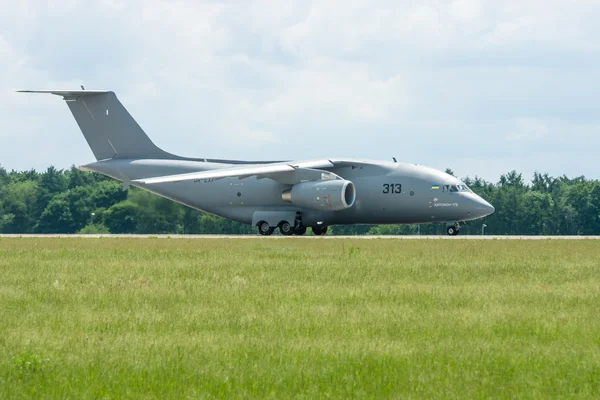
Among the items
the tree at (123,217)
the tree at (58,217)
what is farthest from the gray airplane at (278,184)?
the tree at (58,217)

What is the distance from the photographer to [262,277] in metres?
19.0

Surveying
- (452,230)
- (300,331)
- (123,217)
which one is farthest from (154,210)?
(300,331)

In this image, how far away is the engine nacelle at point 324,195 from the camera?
4162 cm

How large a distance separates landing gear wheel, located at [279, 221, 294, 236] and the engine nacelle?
170 centimetres

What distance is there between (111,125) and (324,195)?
43.8ft

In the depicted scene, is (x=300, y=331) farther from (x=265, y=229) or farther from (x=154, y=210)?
(x=154, y=210)

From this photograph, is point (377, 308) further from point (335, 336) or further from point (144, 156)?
point (144, 156)

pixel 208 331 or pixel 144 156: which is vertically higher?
pixel 144 156

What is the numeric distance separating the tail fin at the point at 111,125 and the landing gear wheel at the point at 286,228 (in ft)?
24.8

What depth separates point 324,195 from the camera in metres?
41.9

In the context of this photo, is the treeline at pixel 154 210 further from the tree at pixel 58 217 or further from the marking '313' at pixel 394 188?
the marking '313' at pixel 394 188

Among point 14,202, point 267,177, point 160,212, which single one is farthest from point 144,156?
point 14,202

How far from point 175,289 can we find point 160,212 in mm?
33745

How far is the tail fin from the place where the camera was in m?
47.9
